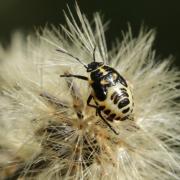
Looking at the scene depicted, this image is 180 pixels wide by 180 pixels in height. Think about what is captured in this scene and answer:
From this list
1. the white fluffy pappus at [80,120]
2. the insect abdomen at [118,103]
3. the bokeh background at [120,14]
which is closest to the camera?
the insect abdomen at [118,103]

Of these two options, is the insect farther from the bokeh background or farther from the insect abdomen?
the bokeh background

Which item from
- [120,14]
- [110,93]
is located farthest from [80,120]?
[120,14]

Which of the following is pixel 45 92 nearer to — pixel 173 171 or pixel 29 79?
pixel 29 79

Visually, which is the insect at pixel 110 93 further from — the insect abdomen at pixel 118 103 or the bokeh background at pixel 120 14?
the bokeh background at pixel 120 14

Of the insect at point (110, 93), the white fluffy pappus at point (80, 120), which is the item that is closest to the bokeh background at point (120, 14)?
the white fluffy pappus at point (80, 120)

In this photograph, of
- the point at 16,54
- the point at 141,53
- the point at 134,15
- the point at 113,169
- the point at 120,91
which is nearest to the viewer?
the point at 120,91

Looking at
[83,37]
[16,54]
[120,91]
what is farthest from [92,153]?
[16,54]

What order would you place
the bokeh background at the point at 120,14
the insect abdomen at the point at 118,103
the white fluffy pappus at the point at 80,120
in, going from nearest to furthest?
1. the insect abdomen at the point at 118,103
2. the white fluffy pappus at the point at 80,120
3. the bokeh background at the point at 120,14
